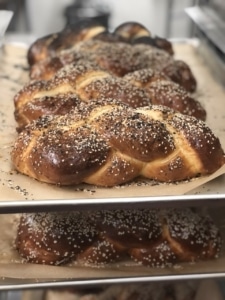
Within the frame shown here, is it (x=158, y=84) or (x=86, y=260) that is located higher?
(x=158, y=84)

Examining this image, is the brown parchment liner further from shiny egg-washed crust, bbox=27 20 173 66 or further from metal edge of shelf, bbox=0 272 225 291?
→ shiny egg-washed crust, bbox=27 20 173 66

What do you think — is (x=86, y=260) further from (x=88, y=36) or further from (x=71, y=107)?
(x=88, y=36)

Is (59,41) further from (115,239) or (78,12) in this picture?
(78,12)

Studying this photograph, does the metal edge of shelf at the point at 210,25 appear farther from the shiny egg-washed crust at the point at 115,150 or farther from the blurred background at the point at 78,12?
the blurred background at the point at 78,12

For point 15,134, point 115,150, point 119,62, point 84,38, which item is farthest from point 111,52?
point 115,150

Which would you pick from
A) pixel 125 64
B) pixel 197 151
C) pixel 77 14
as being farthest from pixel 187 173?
pixel 77 14

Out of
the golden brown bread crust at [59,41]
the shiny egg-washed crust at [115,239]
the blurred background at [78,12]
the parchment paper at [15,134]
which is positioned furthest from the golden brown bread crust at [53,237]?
the blurred background at [78,12]

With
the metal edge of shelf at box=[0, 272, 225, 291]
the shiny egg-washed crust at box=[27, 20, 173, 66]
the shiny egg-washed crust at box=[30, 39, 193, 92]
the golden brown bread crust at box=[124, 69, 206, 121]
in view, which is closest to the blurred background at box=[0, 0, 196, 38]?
the shiny egg-washed crust at box=[27, 20, 173, 66]
